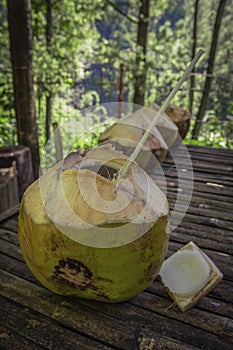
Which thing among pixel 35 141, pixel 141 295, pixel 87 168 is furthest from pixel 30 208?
pixel 35 141

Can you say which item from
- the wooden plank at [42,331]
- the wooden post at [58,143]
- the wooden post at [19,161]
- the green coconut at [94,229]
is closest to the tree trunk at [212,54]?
the wooden post at [19,161]

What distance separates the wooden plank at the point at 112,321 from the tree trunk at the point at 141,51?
6.37 metres

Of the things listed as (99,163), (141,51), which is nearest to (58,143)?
(99,163)

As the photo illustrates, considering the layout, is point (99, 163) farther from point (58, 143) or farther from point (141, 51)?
point (141, 51)

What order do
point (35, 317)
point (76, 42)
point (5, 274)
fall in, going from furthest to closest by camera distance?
point (76, 42) → point (5, 274) → point (35, 317)

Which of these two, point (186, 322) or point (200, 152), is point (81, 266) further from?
point (200, 152)

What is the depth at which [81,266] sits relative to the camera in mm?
1035

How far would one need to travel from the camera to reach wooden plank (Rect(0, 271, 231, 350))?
104 cm

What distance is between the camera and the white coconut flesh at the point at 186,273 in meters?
1.22

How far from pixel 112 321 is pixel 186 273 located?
0.35 meters

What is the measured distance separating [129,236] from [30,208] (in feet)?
1.15

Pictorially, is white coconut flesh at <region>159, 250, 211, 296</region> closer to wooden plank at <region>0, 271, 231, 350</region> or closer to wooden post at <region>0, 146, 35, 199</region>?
wooden plank at <region>0, 271, 231, 350</region>

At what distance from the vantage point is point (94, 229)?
0.96 m

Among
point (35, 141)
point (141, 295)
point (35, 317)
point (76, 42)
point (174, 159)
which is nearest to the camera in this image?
point (35, 317)
